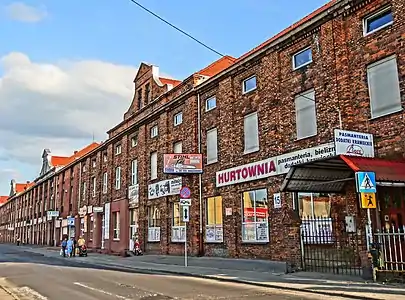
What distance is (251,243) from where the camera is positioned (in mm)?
21547

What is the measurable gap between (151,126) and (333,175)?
18825mm

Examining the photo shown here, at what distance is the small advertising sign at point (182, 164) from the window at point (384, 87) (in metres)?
11.5

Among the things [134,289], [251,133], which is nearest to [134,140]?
[251,133]

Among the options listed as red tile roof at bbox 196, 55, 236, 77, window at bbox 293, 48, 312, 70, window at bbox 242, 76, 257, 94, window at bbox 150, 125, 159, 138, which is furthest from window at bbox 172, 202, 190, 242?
window at bbox 293, 48, 312, 70

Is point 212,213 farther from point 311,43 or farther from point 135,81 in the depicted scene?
point 135,81

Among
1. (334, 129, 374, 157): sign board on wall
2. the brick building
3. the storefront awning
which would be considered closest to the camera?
the storefront awning

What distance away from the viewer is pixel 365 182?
40.7 ft

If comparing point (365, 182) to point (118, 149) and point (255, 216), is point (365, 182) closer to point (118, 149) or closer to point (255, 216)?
point (255, 216)

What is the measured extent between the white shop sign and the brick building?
5 cm

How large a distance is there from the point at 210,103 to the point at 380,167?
45.8ft

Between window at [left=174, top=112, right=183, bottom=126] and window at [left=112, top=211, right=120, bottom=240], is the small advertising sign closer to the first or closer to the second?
window at [left=174, top=112, right=183, bottom=126]

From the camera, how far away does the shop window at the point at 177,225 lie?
90.5 feet

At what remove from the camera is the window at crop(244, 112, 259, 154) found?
2223 cm

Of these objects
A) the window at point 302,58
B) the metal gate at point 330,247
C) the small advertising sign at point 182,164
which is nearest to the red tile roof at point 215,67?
the small advertising sign at point 182,164
